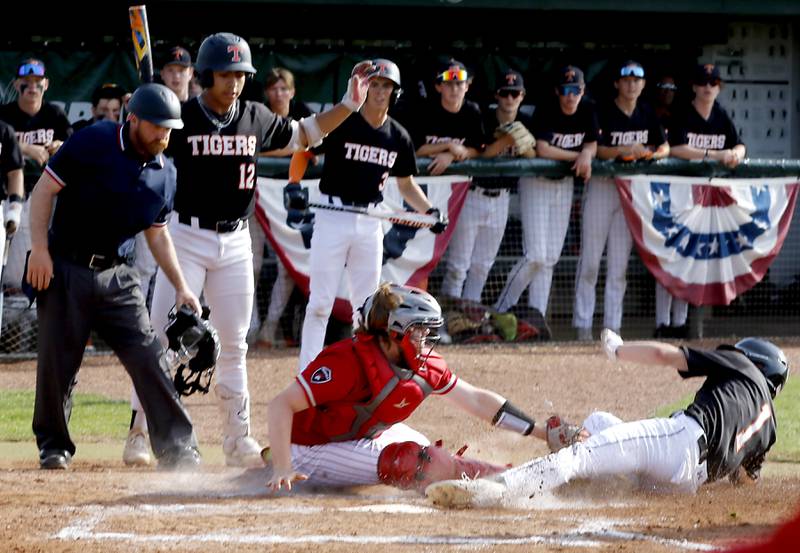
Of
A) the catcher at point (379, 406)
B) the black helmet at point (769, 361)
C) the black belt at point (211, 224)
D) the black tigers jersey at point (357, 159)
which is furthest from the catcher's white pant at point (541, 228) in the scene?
the catcher at point (379, 406)

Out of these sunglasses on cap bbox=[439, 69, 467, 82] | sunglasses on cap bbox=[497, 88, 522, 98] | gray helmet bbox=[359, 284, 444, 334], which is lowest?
gray helmet bbox=[359, 284, 444, 334]

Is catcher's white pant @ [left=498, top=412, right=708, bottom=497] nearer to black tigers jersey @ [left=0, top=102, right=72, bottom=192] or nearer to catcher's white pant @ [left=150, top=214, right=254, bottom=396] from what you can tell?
catcher's white pant @ [left=150, top=214, right=254, bottom=396]

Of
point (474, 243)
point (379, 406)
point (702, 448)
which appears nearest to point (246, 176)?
point (379, 406)

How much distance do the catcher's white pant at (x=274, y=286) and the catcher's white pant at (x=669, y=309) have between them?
2938mm

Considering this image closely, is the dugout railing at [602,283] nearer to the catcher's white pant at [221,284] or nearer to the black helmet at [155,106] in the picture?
the catcher's white pant at [221,284]

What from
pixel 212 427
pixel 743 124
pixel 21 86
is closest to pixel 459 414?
pixel 212 427

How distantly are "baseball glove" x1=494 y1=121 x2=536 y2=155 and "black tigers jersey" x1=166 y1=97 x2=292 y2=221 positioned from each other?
383 centimetres

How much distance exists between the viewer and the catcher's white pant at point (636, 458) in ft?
16.4

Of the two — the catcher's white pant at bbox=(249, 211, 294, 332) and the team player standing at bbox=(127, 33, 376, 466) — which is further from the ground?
the team player standing at bbox=(127, 33, 376, 466)

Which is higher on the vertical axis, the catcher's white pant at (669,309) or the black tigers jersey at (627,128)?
the black tigers jersey at (627,128)

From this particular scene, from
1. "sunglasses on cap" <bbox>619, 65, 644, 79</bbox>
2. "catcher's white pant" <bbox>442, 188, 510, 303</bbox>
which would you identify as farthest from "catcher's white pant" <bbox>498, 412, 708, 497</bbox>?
"sunglasses on cap" <bbox>619, 65, 644, 79</bbox>

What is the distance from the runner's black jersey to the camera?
5.27 meters

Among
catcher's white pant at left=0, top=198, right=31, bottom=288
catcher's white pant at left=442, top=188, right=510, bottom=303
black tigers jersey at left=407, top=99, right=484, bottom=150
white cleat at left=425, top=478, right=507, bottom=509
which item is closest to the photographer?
white cleat at left=425, top=478, right=507, bottom=509

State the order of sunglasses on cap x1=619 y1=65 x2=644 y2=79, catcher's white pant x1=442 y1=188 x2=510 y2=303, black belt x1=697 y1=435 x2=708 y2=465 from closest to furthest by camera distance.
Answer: black belt x1=697 y1=435 x2=708 y2=465 → catcher's white pant x1=442 y1=188 x2=510 y2=303 → sunglasses on cap x1=619 y1=65 x2=644 y2=79
